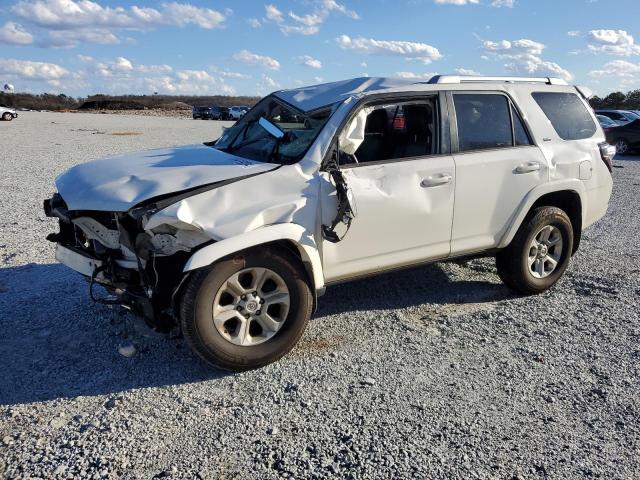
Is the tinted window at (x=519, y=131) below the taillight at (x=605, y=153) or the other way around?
the other way around

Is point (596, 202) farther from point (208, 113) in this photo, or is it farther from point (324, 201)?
point (208, 113)

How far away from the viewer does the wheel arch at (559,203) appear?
4.96 meters

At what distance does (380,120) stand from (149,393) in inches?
112

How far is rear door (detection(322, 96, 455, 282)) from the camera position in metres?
4.09

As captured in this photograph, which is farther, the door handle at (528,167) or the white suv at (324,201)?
the door handle at (528,167)

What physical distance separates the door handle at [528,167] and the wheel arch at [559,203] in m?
0.19

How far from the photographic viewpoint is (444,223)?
179 inches

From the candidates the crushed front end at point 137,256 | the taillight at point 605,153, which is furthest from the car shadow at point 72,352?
the taillight at point 605,153

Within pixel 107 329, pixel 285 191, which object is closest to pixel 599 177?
pixel 285 191

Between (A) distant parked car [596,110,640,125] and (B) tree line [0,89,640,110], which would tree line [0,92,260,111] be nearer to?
(B) tree line [0,89,640,110]

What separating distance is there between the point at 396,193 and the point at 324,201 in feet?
2.07

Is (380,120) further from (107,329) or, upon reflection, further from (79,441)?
(79,441)

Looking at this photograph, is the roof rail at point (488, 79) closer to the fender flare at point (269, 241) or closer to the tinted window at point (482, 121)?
the tinted window at point (482, 121)

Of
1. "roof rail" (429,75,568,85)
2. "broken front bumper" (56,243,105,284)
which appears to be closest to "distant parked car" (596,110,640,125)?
"roof rail" (429,75,568,85)
